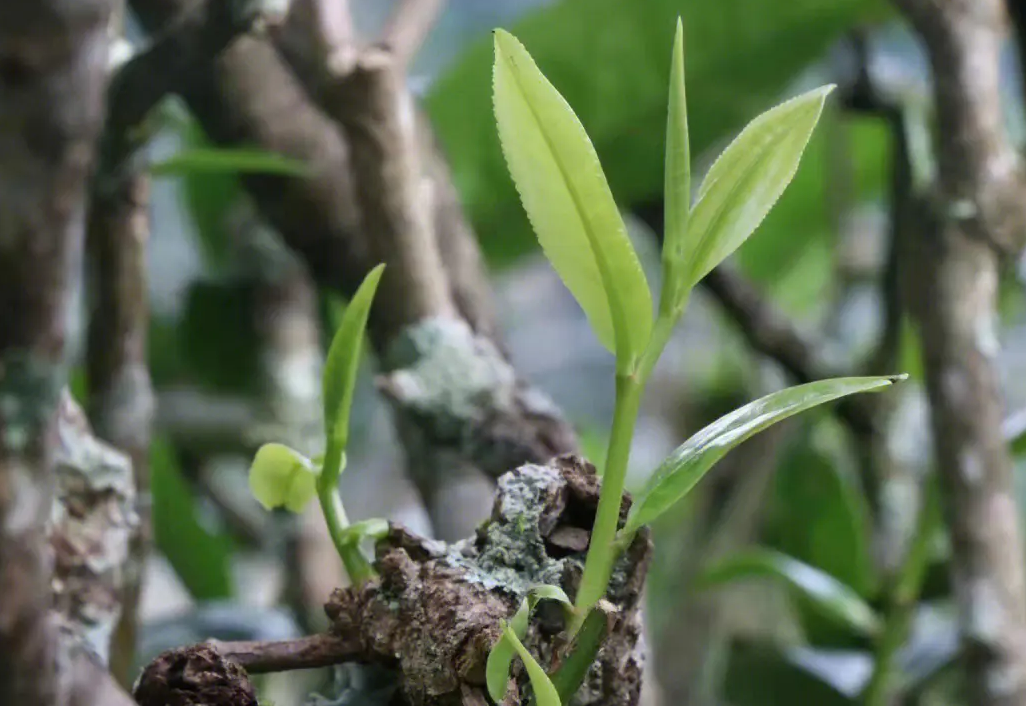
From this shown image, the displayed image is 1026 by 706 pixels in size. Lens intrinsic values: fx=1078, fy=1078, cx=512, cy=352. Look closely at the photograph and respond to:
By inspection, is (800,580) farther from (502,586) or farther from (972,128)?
(502,586)

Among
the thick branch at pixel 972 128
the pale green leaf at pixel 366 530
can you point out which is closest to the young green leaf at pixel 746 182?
the pale green leaf at pixel 366 530

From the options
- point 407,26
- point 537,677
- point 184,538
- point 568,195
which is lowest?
point 537,677

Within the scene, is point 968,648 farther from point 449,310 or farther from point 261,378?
point 261,378

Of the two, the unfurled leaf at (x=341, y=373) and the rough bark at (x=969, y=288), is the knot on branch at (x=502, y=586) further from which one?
the rough bark at (x=969, y=288)

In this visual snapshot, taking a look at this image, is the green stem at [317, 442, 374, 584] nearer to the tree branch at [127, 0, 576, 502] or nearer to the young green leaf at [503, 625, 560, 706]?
the young green leaf at [503, 625, 560, 706]

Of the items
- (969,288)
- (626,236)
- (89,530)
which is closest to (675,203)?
(626,236)

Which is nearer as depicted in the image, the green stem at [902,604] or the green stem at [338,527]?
the green stem at [338,527]

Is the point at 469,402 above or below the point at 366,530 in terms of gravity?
above
